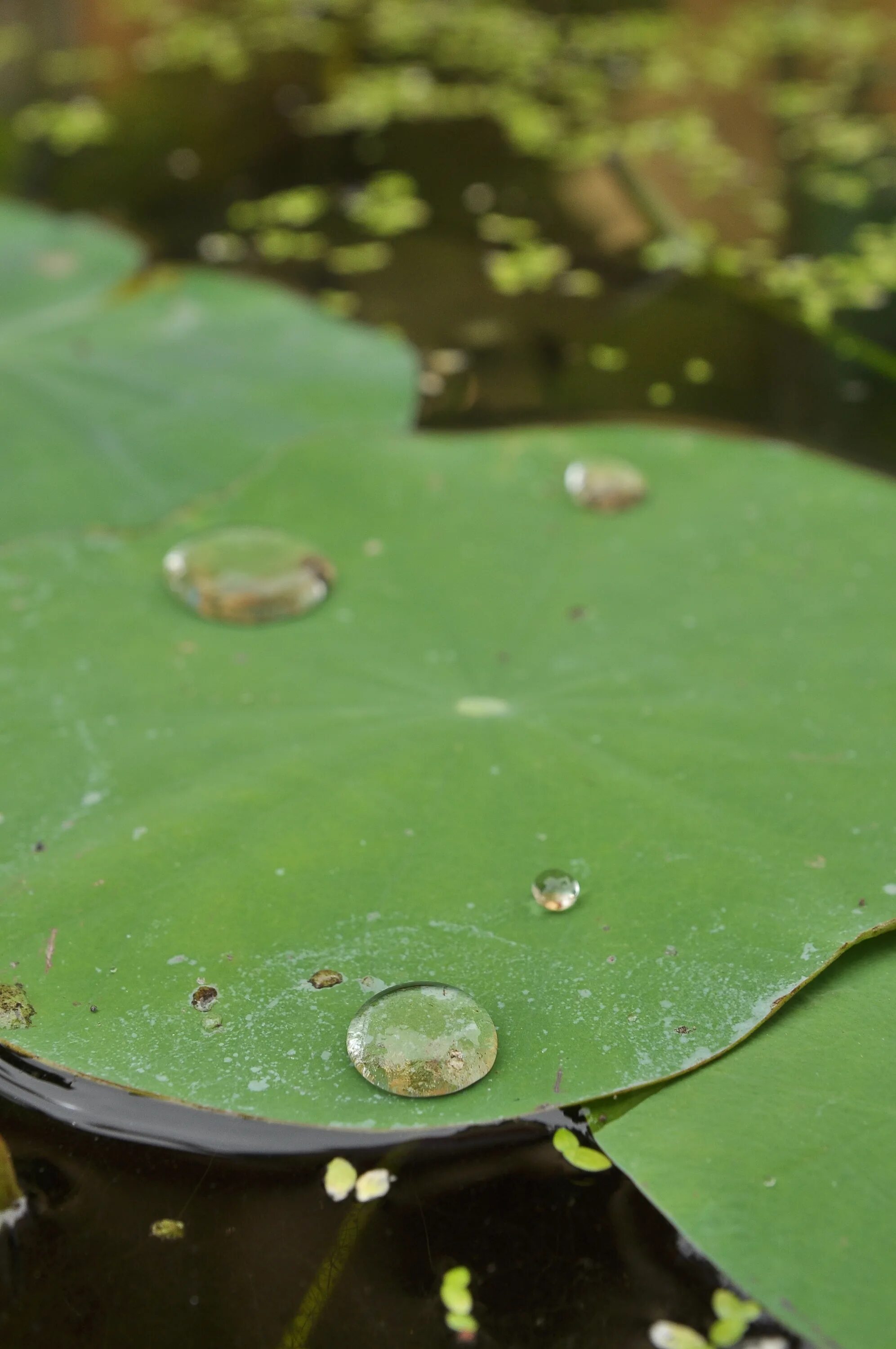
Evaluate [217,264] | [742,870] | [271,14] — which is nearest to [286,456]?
[742,870]

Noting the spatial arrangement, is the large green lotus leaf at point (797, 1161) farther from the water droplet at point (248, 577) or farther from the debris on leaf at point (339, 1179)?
the water droplet at point (248, 577)

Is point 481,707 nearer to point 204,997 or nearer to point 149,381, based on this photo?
point 204,997

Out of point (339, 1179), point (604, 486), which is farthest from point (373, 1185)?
point (604, 486)

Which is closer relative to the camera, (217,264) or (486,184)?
(217,264)

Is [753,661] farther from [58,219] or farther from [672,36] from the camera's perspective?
[672,36]

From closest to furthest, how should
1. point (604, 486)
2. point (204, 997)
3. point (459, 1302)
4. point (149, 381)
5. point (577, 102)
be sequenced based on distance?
point (459, 1302) → point (204, 997) → point (604, 486) → point (149, 381) → point (577, 102)

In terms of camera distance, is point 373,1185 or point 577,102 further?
point 577,102
